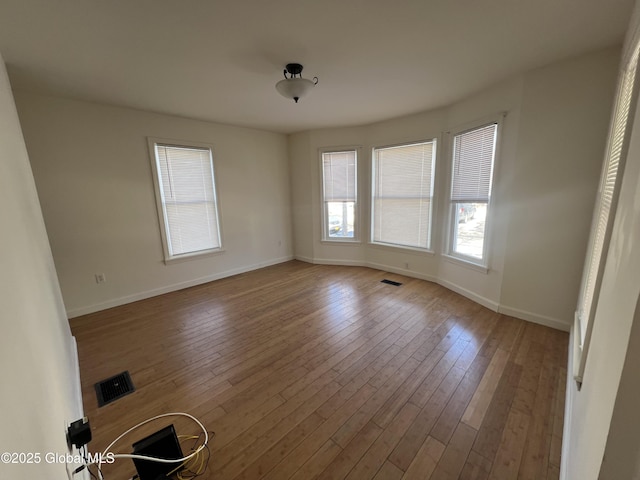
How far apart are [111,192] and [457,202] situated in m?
4.62

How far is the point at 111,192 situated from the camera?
340 centimetres

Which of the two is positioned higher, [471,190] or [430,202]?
[471,190]

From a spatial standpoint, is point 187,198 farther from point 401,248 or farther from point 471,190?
point 471,190

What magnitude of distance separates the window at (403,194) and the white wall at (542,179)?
0.36m

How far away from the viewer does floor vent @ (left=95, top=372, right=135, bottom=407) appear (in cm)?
195

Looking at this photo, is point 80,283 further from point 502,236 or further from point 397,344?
point 502,236

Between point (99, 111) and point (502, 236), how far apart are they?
505 cm

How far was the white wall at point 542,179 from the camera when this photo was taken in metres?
2.34

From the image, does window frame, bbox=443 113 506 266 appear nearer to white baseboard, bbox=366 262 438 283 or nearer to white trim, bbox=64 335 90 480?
white baseboard, bbox=366 262 438 283

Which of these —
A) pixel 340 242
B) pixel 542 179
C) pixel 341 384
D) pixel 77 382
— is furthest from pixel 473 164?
pixel 77 382

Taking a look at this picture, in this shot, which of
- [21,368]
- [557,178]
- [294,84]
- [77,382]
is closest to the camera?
[21,368]

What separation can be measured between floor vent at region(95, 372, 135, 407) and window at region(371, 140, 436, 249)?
3926 millimetres

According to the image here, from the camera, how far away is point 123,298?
3.59 meters

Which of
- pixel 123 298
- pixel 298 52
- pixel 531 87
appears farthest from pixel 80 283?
pixel 531 87
